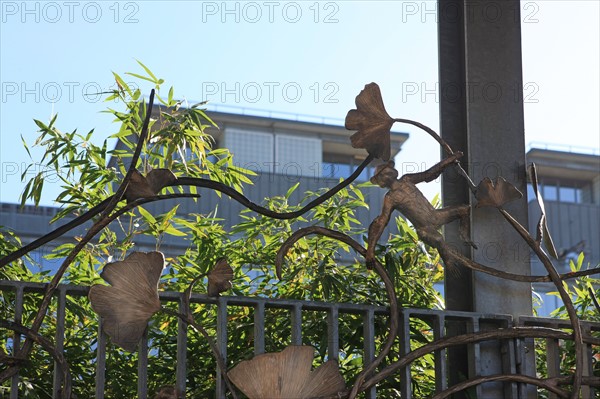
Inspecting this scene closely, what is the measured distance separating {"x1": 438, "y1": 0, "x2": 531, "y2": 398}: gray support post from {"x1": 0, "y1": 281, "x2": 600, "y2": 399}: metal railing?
0.9 inches

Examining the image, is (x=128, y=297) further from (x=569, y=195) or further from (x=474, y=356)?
(x=569, y=195)

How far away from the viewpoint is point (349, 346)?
1396 millimetres

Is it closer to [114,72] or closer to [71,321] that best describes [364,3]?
[114,72]

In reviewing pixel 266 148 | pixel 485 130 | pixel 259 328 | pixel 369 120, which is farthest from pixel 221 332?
pixel 266 148

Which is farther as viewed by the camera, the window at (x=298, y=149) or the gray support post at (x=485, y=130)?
the window at (x=298, y=149)

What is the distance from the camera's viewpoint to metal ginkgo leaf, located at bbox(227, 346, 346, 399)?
90 centimetres

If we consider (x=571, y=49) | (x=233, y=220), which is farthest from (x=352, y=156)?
(x=571, y=49)

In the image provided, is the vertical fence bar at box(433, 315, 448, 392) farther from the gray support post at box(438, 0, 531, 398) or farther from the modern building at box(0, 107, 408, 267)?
the modern building at box(0, 107, 408, 267)

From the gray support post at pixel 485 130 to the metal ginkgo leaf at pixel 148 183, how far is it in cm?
33

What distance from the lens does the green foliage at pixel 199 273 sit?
4.61 feet

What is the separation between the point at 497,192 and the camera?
1.00 metres

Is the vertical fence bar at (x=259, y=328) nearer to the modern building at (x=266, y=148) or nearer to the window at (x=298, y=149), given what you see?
the modern building at (x=266, y=148)

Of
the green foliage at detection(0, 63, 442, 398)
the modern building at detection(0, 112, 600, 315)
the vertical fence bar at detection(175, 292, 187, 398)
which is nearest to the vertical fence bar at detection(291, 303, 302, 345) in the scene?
the vertical fence bar at detection(175, 292, 187, 398)

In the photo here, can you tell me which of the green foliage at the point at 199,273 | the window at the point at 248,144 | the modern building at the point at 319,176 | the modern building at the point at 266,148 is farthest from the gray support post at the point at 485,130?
the window at the point at 248,144
